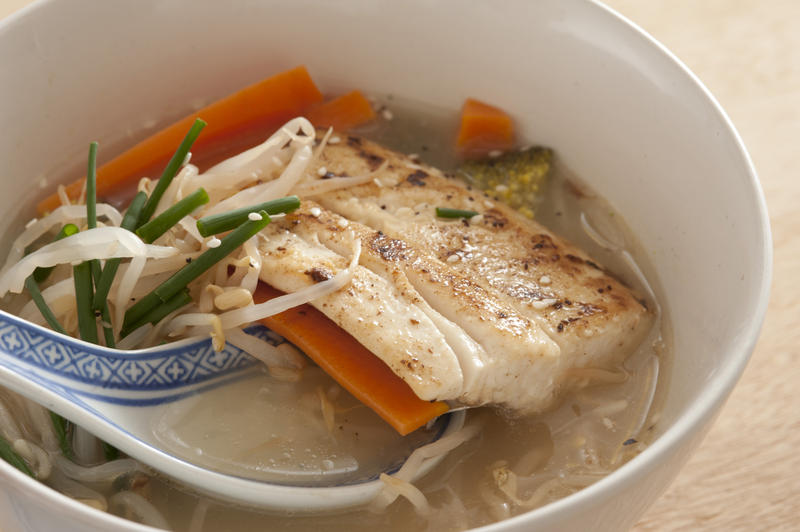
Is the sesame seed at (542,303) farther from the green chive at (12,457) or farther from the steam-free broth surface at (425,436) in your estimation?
the green chive at (12,457)

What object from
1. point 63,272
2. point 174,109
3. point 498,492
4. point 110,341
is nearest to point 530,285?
point 498,492

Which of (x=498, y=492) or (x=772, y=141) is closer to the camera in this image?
(x=498, y=492)

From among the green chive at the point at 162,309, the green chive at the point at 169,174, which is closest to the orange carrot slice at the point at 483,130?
the green chive at the point at 169,174

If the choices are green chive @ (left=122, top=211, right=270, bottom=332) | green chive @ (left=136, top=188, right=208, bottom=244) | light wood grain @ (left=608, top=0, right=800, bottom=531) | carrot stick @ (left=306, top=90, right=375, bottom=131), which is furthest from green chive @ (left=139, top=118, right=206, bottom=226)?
light wood grain @ (left=608, top=0, right=800, bottom=531)

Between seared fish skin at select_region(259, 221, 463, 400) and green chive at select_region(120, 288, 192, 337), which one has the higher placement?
seared fish skin at select_region(259, 221, 463, 400)

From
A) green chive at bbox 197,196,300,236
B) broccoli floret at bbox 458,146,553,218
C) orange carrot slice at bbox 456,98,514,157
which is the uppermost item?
orange carrot slice at bbox 456,98,514,157

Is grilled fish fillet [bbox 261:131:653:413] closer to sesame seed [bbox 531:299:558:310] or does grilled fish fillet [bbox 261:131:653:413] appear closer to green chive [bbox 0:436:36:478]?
sesame seed [bbox 531:299:558:310]

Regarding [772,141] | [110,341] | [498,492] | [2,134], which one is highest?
[772,141]

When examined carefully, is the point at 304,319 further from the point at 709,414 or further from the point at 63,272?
the point at 709,414
